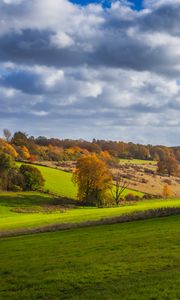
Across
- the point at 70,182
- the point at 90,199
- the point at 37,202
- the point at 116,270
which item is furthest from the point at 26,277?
the point at 70,182

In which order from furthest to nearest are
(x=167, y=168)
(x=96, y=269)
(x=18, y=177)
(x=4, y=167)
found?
(x=167, y=168) < (x=18, y=177) < (x=4, y=167) < (x=96, y=269)

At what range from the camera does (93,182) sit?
102625 millimetres

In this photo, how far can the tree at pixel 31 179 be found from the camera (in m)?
106

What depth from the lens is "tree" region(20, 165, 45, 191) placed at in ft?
349

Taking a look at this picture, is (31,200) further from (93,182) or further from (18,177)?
(93,182)

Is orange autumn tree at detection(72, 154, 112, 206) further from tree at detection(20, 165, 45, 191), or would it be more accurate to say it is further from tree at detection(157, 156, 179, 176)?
tree at detection(157, 156, 179, 176)

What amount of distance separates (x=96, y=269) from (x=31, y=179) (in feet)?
288

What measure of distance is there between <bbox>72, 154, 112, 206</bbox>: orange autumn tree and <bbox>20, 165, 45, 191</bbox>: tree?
10.1 m

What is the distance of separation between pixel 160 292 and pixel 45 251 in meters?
14.8

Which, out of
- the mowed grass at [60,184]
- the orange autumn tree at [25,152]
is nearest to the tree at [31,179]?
the mowed grass at [60,184]

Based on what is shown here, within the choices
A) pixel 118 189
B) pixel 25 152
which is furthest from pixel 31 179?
pixel 25 152

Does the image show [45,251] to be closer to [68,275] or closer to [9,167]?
[68,275]

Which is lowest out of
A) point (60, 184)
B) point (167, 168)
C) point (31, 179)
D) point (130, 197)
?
point (130, 197)

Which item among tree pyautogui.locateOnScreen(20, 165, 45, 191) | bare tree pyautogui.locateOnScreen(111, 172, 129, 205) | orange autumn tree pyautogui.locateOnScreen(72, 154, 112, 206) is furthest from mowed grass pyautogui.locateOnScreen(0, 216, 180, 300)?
tree pyautogui.locateOnScreen(20, 165, 45, 191)
